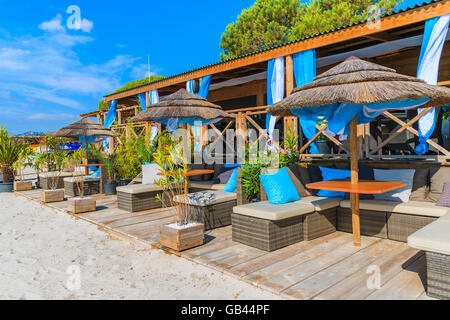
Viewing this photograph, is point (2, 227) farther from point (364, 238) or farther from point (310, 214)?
point (364, 238)

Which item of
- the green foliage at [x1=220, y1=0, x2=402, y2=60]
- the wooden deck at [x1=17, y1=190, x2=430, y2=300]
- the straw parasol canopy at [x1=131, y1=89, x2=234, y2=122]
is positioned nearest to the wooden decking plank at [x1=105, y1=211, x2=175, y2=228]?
the wooden deck at [x1=17, y1=190, x2=430, y2=300]

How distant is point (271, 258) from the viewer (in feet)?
10.8

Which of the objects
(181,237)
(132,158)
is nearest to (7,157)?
(132,158)

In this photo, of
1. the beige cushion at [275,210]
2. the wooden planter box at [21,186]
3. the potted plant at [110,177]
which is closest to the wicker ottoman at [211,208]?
the beige cushion at [275,210]

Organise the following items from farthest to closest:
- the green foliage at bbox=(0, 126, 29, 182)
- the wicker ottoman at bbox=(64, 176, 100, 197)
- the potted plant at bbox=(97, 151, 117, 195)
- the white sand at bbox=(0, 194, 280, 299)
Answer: the green foliage at bbox=(0, 126, 29, 182) → the potted plant at bbox=(97, 151, 117, 195) → the wicker ottoman at bbox=(64, 176, 100, 197) → the white sand at bbox=(0, 194, 280, 299)

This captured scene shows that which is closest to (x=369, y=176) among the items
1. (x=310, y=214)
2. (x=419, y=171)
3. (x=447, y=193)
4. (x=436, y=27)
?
(x=419, y=171)

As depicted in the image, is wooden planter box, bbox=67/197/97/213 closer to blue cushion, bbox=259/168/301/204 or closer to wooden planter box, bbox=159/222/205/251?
wooden planter box, bbox=159/222/205/251

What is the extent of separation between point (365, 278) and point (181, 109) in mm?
3456

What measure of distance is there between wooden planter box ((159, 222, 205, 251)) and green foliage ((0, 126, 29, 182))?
7926 mm

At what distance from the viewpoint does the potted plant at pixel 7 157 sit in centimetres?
920

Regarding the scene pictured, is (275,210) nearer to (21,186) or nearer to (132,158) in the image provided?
(132,158)

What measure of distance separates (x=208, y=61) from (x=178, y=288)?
303 inches

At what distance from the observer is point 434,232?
2.51 meters

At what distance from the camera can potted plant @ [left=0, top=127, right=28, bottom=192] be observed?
9.20 meters
